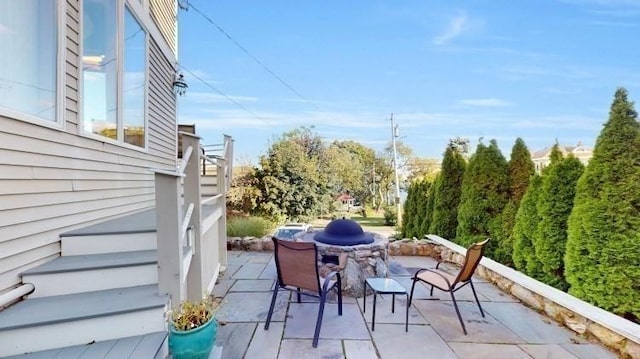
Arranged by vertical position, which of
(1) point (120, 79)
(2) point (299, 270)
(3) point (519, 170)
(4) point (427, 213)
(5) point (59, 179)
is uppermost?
(1) point (120, 79)

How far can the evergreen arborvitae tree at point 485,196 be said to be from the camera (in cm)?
512

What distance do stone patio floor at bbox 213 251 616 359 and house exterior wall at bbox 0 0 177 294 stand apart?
5.13ft

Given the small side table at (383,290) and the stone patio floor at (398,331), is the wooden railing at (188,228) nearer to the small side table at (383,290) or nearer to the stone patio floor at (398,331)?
the stone patio floor at (398,331)

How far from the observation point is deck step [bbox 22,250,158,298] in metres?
2.30

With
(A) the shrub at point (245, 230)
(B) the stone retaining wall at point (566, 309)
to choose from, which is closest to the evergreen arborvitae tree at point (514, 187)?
(B) the stone retaining wall at point (566, 309)

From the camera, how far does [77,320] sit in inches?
77.7

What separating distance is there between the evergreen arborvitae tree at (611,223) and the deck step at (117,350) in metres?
3.73

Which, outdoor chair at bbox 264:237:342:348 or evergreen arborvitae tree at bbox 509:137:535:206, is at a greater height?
evergreen arborvitae tree at bbox 509:137:535:206

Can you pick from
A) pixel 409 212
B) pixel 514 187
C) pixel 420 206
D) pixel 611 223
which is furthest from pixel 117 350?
pixel 409 212

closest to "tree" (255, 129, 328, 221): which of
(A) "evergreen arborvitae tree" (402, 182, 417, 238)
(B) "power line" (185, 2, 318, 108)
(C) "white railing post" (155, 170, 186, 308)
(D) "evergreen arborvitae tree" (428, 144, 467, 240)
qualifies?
(B) "power line" (185, 2, 318, 108)

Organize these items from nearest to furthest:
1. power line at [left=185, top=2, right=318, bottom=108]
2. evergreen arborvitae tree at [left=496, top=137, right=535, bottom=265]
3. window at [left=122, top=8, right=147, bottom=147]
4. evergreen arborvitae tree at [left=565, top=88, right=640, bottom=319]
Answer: evergreen arborvitae tree at [left=565, top=88, right=640, bottom=319] → window at [left=122, top=8, right=147, bottom=147] → evergreen arborvitae tree at [left=496, top=137, right=535, bottom=265] → power line at [left=185, top=2, right=318, bottom=108]

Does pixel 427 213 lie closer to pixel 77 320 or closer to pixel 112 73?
pixel 112 73

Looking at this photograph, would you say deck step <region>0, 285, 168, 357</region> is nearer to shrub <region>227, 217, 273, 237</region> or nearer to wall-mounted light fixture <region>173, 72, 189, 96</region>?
shrub <region>227, 217, 273, 237</region>

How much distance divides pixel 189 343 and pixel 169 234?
70 centimetres
